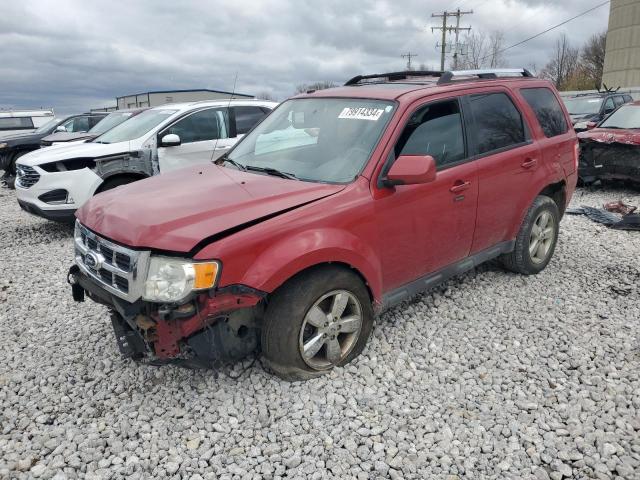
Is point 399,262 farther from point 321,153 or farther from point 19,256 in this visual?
point 19,256

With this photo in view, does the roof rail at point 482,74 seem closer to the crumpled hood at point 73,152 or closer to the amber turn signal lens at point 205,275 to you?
the amber turn signal lens at point 205,275

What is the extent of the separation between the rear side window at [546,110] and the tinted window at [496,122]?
34 cm

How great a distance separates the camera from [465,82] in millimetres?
4191

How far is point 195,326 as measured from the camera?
271 centimetres

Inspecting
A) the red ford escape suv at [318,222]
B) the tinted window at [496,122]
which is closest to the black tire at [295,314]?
the red ford escape suv at [318,222]

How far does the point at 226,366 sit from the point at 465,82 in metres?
3.03

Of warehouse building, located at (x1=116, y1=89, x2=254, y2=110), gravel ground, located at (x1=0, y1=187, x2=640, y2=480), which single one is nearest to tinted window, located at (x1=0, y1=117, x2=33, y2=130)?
warehouse building, located at (x1=116, y1=89, x2=254, y2=110)

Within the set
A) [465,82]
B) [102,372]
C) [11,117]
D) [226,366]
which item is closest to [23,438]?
[102,372]

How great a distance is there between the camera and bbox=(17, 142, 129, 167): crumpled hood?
6746 mm

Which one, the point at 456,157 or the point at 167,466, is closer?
the point at 167,466

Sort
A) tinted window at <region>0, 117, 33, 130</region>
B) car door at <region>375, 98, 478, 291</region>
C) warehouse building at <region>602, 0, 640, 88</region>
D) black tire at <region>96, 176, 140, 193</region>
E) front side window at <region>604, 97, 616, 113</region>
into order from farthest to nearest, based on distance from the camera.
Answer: warehouse building at <region>602, 0, 640, 88</region> → tinted window at <region>0, 117, 33, 130</region> → front side window at <region>604, 97, 616, 113</region> → black tire at <region>96, 176, 140, 193</region> → car door at <region>375, 98, 478, 291</region>

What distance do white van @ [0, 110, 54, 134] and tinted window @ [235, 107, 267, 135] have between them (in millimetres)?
16706

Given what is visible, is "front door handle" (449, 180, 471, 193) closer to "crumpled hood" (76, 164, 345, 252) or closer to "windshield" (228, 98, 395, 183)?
"windshield" (228, 98, 395, 183)

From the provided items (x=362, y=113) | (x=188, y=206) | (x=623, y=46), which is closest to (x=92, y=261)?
(x=188, y=206)
